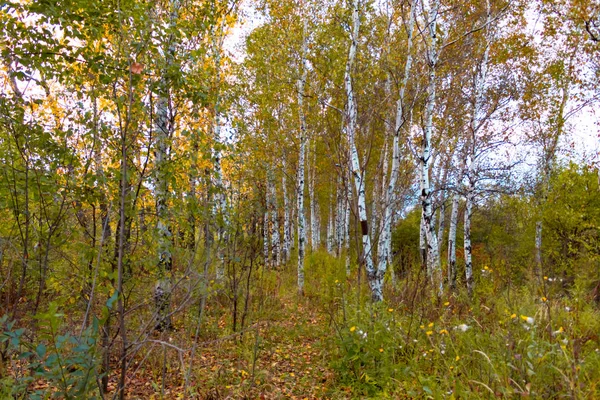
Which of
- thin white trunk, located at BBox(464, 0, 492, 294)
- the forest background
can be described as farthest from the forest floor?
thin white trunk, located at BBox(464, 0, 492, 294)

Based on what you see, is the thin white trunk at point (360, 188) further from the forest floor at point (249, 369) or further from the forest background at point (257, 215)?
the forest floor at point (249, 369)

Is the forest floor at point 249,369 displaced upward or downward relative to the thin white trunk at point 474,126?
downward

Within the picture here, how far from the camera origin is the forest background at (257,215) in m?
2.43

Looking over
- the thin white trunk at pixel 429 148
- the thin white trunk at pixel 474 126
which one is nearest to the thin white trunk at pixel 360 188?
the thin white trunk at pixel 429 148

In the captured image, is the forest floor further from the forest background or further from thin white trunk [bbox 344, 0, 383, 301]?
thin white trunk [bbox 344, 0, 383, 301]

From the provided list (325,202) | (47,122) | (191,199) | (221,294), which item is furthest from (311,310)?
(325,202)

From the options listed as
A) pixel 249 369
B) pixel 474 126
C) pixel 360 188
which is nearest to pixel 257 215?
pixel 360 188

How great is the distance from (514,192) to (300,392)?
9.24m

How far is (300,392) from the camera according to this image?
392cm

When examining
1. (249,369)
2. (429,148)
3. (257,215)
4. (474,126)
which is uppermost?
(474,126)

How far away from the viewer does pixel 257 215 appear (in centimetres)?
598

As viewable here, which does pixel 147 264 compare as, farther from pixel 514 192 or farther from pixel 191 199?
pixel 514 192

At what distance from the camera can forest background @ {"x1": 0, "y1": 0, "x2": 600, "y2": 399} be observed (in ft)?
7.98

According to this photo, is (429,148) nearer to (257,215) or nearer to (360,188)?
(360,188)
